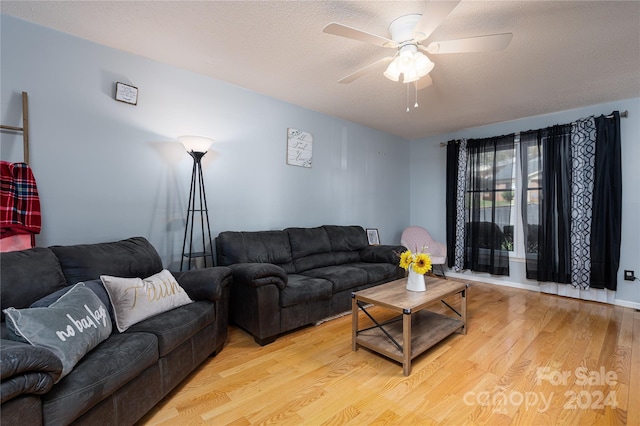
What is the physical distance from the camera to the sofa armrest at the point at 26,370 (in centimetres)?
92

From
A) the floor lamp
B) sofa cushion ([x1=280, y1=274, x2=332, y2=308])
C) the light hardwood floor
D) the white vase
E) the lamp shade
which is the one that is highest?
the lamp shade

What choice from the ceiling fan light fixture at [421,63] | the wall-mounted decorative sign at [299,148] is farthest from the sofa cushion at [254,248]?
the ceiling fan light fixture at [421,63]

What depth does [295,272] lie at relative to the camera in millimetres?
3205

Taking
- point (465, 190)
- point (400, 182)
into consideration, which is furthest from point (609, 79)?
point (400, 182)

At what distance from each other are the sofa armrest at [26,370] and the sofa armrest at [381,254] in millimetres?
3187

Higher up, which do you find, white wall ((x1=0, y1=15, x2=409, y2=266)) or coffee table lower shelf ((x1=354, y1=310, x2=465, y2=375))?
white wall ((x1=0, y1=15, x2=409, y2=266))

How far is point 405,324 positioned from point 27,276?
2233mm

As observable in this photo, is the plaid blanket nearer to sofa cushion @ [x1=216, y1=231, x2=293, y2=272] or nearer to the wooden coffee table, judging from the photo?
sofa cushion @ [x1=216, y1=231, x2=293, y2=272]

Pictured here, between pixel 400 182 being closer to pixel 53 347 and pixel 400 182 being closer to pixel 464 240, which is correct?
pixel 464 240

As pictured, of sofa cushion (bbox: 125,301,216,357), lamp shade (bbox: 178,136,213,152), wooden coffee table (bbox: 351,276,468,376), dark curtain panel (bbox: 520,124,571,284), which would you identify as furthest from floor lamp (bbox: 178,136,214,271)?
dark curtain panel (bbox: 520,124,571,284)

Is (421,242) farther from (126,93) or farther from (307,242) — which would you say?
(126,93)

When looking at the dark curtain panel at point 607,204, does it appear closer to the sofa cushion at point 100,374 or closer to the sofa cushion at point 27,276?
the sofa cushion at point 100,374

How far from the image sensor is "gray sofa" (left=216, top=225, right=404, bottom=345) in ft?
7.84

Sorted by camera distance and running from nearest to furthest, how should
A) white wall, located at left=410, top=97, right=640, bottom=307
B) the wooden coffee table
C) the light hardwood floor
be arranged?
1. the light hardwood floor
2. the wooden coffee table
3. white wall, located at left=410, top=97, right=640, bottom=307
